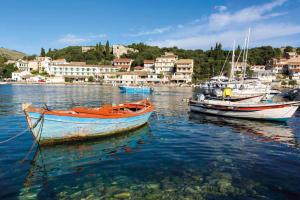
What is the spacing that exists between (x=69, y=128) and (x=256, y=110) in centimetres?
1712

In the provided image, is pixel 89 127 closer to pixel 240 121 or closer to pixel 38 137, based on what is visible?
pixel 38 137

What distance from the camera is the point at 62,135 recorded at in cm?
1455

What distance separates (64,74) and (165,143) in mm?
126668

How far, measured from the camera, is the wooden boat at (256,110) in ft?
78.1

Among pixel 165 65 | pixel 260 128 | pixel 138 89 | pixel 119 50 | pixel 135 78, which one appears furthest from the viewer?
pixel 119 50

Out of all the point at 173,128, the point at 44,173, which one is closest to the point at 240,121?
the point at 173,128

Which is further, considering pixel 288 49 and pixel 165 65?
pixel 288 49

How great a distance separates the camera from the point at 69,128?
14570 millimetres

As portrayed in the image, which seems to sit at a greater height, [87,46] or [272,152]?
[87,46]

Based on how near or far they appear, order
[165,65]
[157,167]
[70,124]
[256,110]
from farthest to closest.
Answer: [165,65], [256,110], [70,124], [157,167]

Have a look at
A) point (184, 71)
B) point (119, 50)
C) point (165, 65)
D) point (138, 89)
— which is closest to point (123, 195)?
point (138, 89)

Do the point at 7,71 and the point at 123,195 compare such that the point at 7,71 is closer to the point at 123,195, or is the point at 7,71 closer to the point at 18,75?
the point at 18,75

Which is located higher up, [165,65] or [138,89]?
[165,65]

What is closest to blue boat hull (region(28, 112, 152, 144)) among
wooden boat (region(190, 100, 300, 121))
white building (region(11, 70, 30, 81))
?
wooden boat (region(190, 100, 300, 121))
